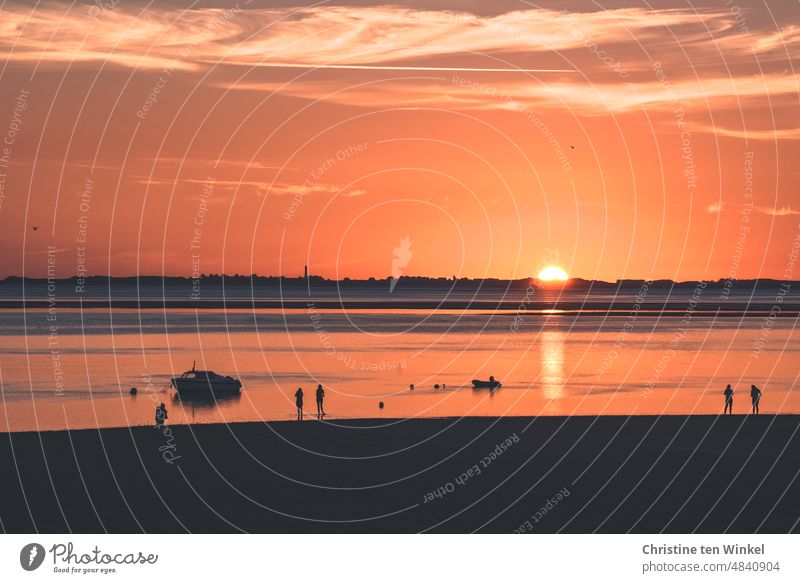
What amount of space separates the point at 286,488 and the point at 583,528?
1032 centimetres

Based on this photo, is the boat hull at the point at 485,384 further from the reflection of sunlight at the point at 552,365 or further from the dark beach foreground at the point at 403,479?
the dark beach foreground at the point at 403,479

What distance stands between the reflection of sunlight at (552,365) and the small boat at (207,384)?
74.2ft

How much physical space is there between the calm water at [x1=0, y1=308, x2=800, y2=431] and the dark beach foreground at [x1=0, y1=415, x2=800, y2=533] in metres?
15.1

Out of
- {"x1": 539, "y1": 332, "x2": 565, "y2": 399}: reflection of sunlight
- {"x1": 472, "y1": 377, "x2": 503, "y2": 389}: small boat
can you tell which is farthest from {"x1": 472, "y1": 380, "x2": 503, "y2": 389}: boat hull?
{"x1": 539, "y1": 332, "x2": 565, "y2": 399}: reflection of sunlight

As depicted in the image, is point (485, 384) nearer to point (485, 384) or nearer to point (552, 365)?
point (485, 384)

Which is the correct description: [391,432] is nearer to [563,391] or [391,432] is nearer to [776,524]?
[776,524]

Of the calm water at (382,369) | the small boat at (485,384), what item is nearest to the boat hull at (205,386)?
the calm water at (382,369)

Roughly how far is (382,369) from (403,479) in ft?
213

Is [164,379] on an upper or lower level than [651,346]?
lower

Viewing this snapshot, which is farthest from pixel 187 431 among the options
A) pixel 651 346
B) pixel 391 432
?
pixel 651 346

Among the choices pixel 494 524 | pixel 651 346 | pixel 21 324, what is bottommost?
pixel 494 524

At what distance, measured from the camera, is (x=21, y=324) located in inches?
7244

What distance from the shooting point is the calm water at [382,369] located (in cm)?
7088

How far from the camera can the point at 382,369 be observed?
338 ft
